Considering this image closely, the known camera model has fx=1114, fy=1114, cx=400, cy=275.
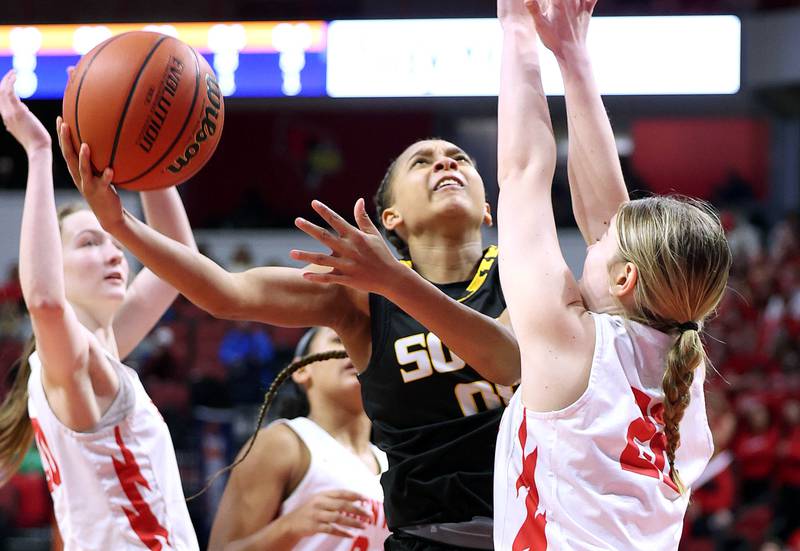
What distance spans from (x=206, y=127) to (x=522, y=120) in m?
0.74

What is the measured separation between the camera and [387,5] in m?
10.4

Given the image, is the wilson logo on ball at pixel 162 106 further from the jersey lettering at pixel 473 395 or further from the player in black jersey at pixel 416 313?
the jersey lettering at pixel 473 395

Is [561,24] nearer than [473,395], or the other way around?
[561,24]

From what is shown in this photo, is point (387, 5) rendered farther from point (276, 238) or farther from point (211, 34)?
point (276, 238)

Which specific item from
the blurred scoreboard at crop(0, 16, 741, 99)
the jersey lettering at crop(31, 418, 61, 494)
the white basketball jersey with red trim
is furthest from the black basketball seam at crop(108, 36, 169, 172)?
the blurred scoreboard at crop(0, 16, 741, 99)

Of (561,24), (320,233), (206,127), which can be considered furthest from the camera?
(206,127)

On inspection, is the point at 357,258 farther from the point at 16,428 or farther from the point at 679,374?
the point at 16,428

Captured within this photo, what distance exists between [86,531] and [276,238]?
10864mm

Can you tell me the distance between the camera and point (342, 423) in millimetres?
3562

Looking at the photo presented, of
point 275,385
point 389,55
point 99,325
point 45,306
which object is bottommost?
point 275,385

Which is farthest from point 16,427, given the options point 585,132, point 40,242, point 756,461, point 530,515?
point 756,461

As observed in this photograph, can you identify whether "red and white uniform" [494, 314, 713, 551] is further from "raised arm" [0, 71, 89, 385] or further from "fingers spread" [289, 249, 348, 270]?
"raised arm" [0, 71, 89, 385]

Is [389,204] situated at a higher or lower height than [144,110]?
lower

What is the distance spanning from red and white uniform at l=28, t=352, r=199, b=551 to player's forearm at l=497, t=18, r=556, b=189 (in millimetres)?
1326
